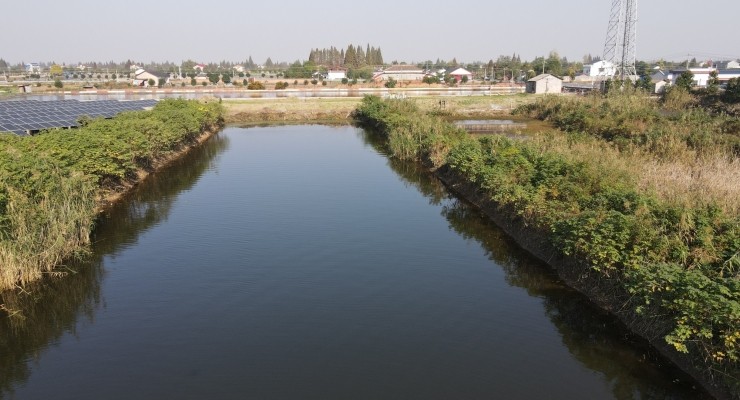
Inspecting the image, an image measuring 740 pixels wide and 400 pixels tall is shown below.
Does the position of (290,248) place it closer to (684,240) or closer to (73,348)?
(73,348)

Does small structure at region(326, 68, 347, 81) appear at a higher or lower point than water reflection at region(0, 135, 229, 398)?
higher

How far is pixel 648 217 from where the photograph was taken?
10.9 metres

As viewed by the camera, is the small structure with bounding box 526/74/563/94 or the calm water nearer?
the calm water

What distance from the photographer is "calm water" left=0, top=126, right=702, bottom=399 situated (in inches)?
332

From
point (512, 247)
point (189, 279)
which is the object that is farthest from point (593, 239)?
point (189, 279)

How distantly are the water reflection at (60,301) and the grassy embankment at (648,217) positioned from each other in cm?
1099

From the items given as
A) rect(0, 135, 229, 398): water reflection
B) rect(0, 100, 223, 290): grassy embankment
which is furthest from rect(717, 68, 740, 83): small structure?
rect(0, 135, 229, 398): water reflection

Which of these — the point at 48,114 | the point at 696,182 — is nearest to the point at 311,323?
the point at 696,182

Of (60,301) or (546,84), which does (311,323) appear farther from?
(546,84)

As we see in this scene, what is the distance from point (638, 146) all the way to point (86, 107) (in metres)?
33.0

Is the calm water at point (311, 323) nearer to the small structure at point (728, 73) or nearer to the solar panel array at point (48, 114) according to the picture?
the solar panel array at point (48, 114)

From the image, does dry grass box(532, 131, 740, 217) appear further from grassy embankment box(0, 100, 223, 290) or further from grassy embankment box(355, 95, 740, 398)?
grassy embankment box(0, 100, 223, 290)

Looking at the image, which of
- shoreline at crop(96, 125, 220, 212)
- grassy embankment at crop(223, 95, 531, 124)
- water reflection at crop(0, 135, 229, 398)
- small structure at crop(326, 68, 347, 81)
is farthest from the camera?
small structure at crop(326, 68, 347, 81)

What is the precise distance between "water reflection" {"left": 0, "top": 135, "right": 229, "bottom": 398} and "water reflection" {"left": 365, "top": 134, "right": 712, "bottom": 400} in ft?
32.8
